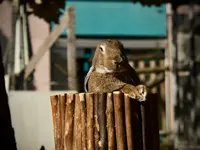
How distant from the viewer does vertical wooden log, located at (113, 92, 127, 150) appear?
7.02 ft

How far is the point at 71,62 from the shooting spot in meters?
5.78

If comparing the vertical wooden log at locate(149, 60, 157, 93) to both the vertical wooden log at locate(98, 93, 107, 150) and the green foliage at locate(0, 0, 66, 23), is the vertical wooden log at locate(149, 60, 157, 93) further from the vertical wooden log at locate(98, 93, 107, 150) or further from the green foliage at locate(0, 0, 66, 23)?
the vertical wooden log at locate(98, 93, 107, 150)

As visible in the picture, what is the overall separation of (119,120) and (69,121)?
29cm

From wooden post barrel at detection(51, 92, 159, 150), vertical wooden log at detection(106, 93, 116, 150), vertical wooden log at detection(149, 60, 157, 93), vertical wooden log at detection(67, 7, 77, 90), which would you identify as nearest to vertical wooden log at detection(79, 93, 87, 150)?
wooden post barrel at detection(51, 92, 159, 150)

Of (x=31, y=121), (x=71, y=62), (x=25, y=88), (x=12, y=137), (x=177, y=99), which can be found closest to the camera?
(x=12, y=137)

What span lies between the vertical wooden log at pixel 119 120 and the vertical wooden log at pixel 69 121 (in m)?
0.25

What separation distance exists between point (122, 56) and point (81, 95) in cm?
32

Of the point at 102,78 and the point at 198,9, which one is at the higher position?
the point at 198,9

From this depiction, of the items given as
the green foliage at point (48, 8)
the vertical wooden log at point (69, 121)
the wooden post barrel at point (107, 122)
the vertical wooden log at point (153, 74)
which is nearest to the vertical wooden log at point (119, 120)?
the wooden post barrel at point (107, 122)

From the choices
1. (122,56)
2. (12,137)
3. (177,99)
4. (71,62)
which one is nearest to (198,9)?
(177,99)

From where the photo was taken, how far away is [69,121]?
7.50ft

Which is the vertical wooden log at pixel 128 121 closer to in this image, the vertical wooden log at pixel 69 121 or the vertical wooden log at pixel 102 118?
the vertical wooden log at pixel 102 118

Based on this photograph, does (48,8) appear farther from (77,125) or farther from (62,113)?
(77,125)

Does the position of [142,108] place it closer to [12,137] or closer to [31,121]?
[12,137]
